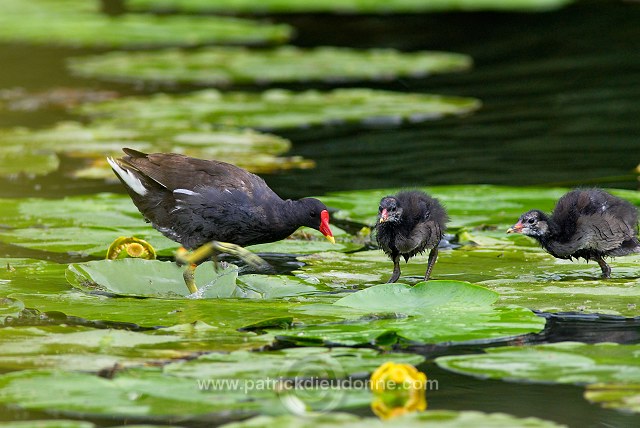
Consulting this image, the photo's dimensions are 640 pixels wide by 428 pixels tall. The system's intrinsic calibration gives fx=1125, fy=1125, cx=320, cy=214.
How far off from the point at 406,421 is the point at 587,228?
10.1ft

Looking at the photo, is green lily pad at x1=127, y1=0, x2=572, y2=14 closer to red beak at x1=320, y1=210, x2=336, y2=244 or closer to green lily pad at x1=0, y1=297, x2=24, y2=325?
red beak at x1=320, y1=210, x2=336, y2=244

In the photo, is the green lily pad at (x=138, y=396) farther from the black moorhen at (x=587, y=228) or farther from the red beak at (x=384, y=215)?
the black moorhen at (x=587, y=228)

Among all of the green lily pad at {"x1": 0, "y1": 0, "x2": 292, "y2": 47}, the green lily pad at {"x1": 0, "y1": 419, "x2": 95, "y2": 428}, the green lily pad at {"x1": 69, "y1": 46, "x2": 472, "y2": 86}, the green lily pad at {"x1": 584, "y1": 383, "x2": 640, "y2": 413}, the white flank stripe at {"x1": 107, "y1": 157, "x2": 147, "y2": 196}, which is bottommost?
the green lily pad at {"x1": 0, "y1": 419, "x2": 95, "y2": 428}

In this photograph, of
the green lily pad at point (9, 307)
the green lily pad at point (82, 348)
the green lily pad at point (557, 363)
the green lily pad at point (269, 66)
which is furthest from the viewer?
the green lily pad at point (269, 66)

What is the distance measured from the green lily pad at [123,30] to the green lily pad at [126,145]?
19.0 feet

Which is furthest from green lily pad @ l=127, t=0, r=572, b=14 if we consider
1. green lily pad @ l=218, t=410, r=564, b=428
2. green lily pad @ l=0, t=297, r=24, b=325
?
green lily pad @ l=218, t=410, r=564, b=428

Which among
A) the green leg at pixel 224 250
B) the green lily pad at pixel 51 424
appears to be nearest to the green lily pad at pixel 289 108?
the green leg at pixel 224 250

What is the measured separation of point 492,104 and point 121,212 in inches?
249

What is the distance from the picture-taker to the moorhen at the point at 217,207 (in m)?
6.84

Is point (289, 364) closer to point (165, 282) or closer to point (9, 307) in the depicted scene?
point (9, 307)

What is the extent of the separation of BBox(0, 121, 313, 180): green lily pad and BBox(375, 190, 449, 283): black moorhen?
12.2ft

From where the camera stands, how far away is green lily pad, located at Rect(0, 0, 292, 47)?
17.7m

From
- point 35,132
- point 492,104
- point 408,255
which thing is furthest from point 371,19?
point 408,255

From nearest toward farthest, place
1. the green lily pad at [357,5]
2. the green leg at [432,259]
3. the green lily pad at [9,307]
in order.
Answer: the green lily pad at [9,307] < the green leg at [432,259] < the green lily pad at [357,5]
